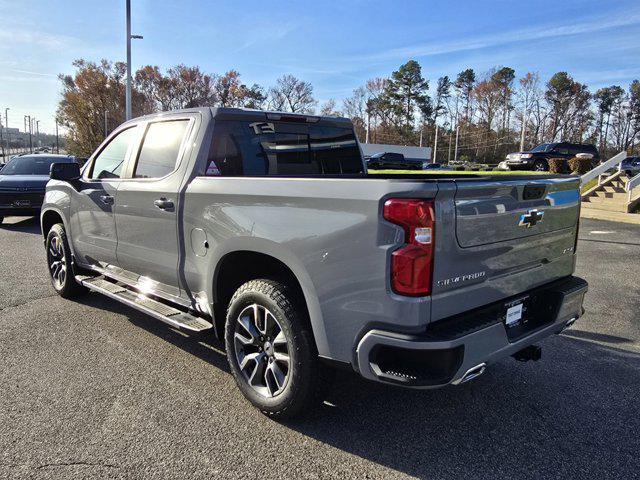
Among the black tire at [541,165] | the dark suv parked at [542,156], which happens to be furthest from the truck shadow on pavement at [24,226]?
the black tire at [541,165]

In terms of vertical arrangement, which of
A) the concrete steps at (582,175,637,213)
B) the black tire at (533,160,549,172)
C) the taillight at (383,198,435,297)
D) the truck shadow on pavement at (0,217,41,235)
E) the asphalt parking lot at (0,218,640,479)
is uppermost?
the black tire at (533,160,549,172)

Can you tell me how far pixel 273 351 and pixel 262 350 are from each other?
0.13 metres

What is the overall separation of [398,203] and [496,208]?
62 centimetres

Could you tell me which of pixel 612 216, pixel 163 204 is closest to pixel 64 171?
pixel 163 204

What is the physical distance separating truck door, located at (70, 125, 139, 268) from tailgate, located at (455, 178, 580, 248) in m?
3.15

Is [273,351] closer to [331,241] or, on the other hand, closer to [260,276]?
[260,276]

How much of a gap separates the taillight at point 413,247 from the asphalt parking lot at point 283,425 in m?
1.04

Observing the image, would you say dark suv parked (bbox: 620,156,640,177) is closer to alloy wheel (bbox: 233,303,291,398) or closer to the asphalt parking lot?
the asphalt parking lot

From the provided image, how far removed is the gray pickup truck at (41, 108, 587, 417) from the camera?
2.39m

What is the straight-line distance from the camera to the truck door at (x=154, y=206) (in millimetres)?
3748

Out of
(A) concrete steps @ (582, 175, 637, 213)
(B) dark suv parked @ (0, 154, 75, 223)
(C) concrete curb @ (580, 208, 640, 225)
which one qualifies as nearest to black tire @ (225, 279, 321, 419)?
(B) dark suv parked @ (0, 154, 75, 223)

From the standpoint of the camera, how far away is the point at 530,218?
9.37 feet

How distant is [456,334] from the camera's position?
→ 2412 mm

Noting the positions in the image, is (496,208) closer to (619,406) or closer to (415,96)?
(619,406)
